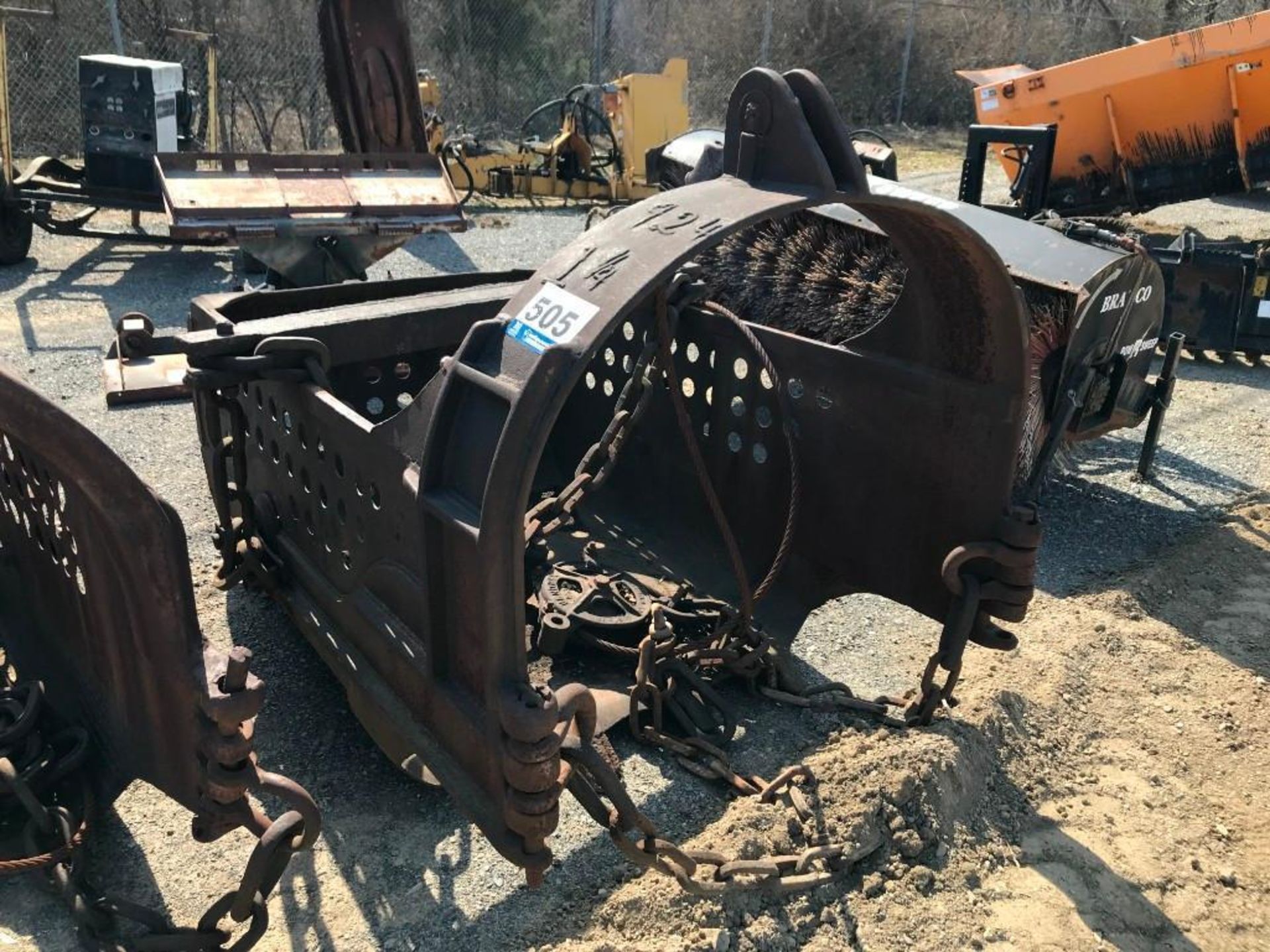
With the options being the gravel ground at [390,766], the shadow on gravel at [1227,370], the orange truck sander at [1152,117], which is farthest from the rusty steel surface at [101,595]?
the orange truck sander at [1152,117]

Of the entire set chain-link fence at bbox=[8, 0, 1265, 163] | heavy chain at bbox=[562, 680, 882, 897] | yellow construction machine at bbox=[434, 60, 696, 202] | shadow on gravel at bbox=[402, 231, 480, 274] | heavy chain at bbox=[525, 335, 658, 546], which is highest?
chain-link fence at bbox=[8, 0, 1265, 163]

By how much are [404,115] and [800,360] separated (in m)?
6.61

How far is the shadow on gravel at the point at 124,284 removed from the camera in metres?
7.47

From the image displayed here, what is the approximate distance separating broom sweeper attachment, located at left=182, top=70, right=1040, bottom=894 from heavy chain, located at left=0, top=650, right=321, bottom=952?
0.36 metres

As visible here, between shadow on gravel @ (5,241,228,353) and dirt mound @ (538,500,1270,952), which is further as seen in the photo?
shadow on gravel @ (5,241,228,353)

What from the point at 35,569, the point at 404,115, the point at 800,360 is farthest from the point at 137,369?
the point at 404,115

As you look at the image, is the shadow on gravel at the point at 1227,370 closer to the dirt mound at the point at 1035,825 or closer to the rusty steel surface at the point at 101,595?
the dirt mound at the point at 1035,825

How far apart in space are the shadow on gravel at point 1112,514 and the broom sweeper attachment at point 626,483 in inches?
66.5

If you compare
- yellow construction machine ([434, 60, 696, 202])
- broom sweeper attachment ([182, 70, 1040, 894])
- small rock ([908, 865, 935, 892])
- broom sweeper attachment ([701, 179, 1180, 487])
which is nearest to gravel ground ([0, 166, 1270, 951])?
broom sweeper attachment ([182, 70, 1040, 894])

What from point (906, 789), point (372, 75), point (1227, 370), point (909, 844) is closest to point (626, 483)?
point (906, 789)

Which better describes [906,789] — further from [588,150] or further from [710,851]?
[588,150]

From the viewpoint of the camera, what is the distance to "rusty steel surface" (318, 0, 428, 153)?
8.39m

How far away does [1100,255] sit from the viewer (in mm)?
4559

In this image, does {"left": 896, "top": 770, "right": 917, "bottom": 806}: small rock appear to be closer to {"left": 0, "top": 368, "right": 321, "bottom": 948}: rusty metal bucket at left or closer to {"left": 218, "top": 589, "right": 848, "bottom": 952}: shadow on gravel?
{"left": 218, "top": 589, "right": 848, "bottom": 952}: shadow on gravel
